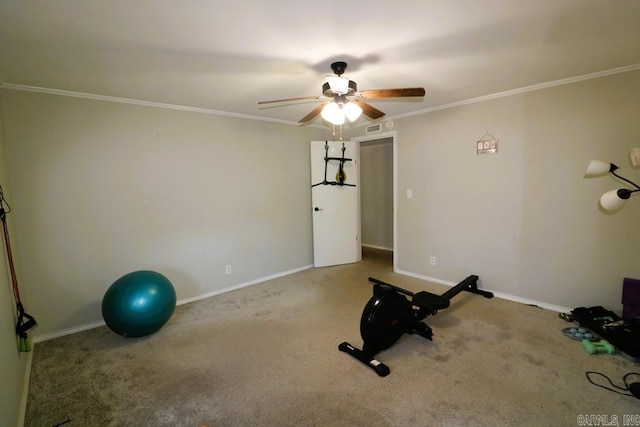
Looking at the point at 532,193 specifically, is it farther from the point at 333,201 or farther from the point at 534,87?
the point at 333,201

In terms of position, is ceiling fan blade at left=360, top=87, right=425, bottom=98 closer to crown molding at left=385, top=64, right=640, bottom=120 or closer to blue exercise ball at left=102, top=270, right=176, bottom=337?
crown molding at left=385, top=64, right=640, bottom=120

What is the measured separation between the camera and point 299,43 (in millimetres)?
1954

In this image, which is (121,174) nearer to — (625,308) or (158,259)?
(158,259)

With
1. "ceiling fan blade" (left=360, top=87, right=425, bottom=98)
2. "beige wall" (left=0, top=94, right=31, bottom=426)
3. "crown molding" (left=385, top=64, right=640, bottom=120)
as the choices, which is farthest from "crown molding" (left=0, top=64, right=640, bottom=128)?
"ceiling fan blade" (left=360, top=87, right=425, bottom=98)

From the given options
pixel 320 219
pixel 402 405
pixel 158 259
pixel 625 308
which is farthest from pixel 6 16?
pixel 625 308

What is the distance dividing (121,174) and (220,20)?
2.19 m

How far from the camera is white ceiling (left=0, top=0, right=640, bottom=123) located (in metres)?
1.58

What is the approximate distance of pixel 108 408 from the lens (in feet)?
6.11

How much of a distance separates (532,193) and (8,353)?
458 centimetres

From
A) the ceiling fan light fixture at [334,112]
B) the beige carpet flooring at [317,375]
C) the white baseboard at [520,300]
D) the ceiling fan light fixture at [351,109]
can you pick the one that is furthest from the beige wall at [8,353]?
the white baseboard at [520,300]

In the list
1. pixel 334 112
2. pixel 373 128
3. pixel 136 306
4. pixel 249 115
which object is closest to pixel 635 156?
pixel 334 112

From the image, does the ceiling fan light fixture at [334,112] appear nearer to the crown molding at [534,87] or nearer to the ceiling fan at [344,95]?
the ceiling fan at [344,95]

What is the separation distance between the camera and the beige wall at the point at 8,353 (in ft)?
4.95

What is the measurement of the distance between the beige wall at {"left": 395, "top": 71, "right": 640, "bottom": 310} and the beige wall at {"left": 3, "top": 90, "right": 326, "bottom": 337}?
7.11 ft
